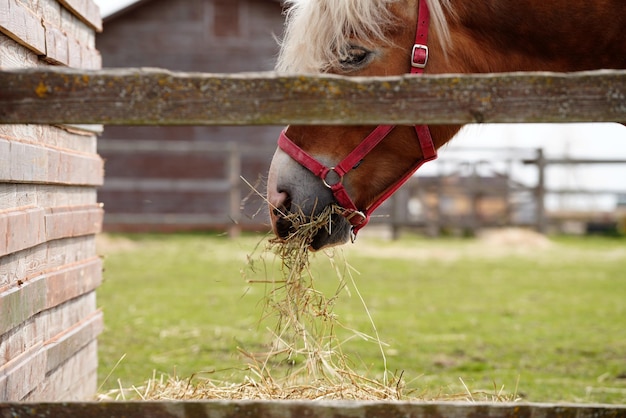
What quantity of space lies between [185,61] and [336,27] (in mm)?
15967

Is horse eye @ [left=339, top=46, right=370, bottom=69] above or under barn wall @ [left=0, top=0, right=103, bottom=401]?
above

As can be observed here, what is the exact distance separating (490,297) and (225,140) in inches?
470

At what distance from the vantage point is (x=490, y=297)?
22.7ft

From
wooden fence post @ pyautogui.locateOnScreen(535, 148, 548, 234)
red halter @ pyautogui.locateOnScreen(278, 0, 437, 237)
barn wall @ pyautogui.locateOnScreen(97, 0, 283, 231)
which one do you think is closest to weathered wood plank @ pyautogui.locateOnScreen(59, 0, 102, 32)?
red halter @ pyautogui.locateOnScreen(278, 0, 437, 237)

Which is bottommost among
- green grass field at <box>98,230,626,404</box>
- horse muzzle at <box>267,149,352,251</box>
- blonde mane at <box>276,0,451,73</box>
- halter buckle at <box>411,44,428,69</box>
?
green grass field at <box>98,230,626,404</box>

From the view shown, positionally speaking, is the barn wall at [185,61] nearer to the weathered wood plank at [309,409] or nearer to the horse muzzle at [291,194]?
the horse muzzle at [291,194]

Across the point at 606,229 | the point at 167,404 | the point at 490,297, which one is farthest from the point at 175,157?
the point at 167,404

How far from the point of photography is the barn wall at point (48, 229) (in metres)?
2.26

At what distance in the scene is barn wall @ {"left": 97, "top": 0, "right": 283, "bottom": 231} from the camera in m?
17.7

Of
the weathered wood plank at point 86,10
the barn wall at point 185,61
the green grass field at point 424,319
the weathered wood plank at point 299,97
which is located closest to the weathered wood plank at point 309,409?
the weathered wood plank at point 299,97

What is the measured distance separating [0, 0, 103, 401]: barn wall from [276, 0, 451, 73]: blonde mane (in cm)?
101

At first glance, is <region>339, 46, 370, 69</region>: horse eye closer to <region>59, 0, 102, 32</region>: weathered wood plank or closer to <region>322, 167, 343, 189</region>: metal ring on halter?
<region>322, 167, 343, 189</region>: metal ring on halter

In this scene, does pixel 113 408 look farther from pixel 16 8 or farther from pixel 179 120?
pixel 16 8

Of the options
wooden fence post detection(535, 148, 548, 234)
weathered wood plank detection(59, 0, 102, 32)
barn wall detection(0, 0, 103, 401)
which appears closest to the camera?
barn wall detection(0, 0, 103, 401)
